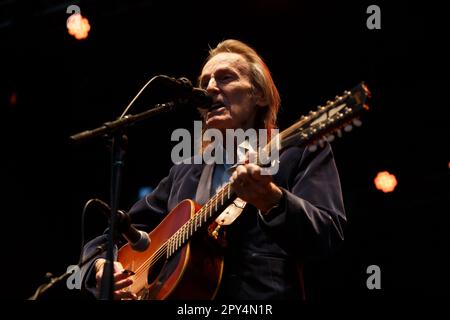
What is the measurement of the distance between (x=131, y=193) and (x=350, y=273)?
7.84 feet

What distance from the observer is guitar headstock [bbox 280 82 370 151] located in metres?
2.01

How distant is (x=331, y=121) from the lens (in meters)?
2.06

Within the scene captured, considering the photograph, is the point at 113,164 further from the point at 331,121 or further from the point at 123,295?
the point at 331,121

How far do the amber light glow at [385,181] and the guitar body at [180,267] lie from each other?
2.99m

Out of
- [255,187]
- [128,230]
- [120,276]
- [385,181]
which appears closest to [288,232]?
[255,187]

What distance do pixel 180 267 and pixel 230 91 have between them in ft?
3.35

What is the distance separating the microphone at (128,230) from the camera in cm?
204

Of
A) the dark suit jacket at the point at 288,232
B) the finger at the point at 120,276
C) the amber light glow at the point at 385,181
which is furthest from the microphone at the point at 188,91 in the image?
the amber light glow at the point at 385,181

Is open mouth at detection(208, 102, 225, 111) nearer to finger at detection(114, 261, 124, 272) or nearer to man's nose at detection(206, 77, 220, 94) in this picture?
man's nose at detection(206, 77, 220, 94)

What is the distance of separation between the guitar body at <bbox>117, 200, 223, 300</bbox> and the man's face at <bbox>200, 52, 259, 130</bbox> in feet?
1.63

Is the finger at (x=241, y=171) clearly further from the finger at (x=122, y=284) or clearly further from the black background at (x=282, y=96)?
the black background at (x=282, y=96)

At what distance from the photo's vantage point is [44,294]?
1935 mm

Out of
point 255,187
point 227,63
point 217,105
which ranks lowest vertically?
point 255,187

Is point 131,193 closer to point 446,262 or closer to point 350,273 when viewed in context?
point 350,273
